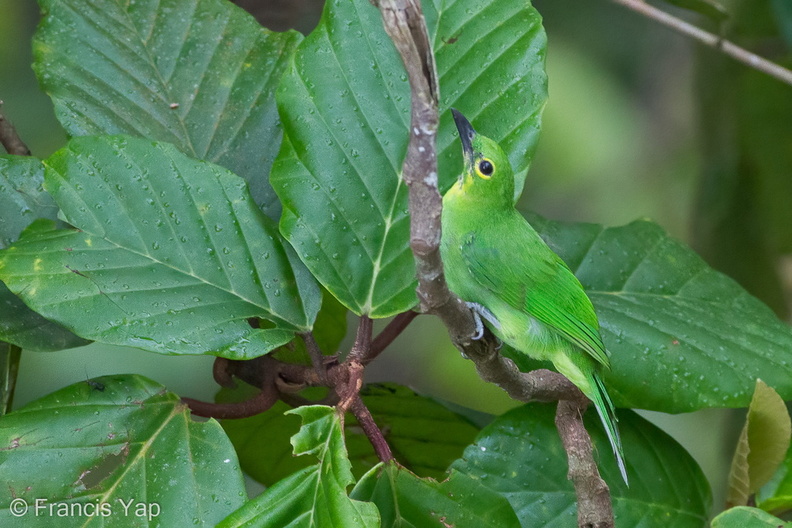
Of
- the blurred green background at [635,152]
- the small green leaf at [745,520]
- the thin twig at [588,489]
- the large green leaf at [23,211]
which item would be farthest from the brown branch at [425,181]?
the blurred green background at [635,152]

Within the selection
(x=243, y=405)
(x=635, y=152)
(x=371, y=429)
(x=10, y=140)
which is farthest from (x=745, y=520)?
(x=635, y=152)

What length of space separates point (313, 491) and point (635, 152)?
3.67 meters

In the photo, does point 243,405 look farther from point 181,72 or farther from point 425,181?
point 425,181

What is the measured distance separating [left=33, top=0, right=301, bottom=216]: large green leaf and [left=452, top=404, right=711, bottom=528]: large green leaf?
66 cm

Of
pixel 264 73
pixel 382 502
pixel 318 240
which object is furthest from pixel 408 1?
pixel 264 73

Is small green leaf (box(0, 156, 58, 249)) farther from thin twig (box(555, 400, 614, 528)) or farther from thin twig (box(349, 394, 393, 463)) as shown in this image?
thin twig (box(555, 400, 614, 528))

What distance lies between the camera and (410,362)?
403 cm

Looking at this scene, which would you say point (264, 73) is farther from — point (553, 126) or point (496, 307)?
point (553, 126)

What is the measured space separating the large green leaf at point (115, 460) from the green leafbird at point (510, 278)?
57 cm

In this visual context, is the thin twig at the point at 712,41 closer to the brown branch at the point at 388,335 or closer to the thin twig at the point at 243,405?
the brown branch at the point at 388,335

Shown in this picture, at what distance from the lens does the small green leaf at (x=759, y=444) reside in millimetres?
1545

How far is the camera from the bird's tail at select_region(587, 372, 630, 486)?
4.84 feet

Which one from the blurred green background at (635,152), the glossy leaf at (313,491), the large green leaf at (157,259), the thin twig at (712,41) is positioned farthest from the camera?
the blurred green background at (635,152)

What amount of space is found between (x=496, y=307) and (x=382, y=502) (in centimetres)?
48
